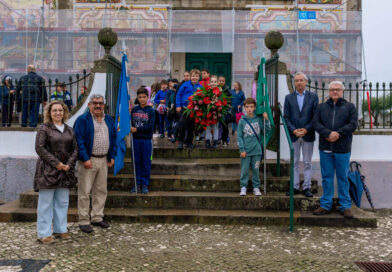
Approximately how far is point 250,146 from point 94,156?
8.03 ft

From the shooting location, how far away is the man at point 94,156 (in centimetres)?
577

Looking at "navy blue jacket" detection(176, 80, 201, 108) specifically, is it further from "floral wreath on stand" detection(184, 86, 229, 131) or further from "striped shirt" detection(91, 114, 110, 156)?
"striped shirt" detection(91, 114, 110, 156)

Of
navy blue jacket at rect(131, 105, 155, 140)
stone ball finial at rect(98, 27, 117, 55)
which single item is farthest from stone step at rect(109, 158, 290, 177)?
stone ball finial at rect(98, 27, 117, 55)

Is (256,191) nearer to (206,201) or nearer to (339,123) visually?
(206,201)

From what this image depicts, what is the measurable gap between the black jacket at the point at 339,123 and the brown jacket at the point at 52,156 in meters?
3.67

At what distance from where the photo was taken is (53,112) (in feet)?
17.7

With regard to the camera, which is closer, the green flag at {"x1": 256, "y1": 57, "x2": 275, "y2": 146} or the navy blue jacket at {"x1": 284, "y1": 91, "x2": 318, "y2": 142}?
the navy blue jacket at {"x1": 284, "y1": 91, "x2": 318, "y2": 142}

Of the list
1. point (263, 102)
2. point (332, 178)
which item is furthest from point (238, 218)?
point (263, 102)

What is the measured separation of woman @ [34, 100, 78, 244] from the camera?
5262mm

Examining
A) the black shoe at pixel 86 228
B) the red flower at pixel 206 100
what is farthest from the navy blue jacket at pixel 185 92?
the black shoe at pixel 86 228

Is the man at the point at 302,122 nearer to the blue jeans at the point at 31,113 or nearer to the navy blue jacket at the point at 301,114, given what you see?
the navy blue jacket at the point at 301,114

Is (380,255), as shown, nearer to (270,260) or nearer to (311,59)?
(270,260)

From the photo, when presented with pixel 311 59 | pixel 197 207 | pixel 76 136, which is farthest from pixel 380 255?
pixel 311 59

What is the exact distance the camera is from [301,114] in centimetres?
666
